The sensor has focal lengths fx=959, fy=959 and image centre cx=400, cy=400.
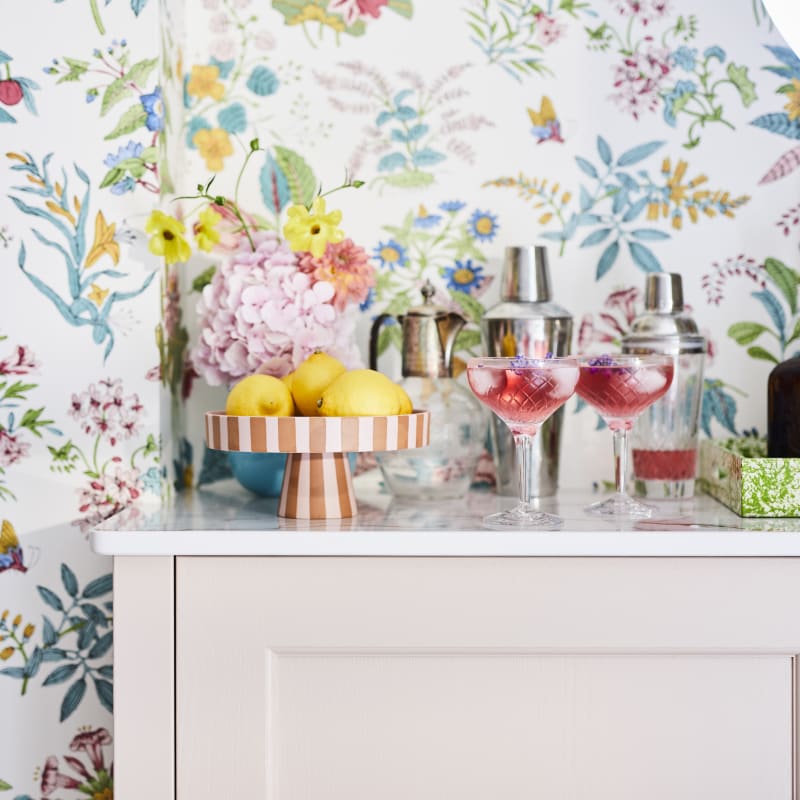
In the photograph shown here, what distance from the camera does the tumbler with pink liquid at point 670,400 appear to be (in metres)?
1.17

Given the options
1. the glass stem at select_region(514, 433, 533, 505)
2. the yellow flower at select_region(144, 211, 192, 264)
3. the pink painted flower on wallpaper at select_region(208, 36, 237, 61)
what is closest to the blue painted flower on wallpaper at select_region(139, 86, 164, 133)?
the yellow flower at select_region(144, 211, 192, 264)

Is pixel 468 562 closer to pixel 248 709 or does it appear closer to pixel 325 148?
pixel 248 709

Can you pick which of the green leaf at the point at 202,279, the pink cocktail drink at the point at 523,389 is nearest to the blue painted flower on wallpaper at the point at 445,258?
the green leaf at the point at 202,279

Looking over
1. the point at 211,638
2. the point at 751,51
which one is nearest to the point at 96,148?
the point at 211,638

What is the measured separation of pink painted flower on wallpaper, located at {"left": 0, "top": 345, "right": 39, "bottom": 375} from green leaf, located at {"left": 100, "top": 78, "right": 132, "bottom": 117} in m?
0.29

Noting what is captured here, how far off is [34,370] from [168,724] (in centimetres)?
44

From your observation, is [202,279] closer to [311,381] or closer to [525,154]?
Answer: [311,381]

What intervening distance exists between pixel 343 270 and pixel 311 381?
0.19m

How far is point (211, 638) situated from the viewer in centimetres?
93

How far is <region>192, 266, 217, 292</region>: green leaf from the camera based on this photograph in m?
1.31

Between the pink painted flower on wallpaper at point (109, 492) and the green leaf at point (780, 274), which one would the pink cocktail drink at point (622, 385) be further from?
the pink painted flower on wallpaper at point (109, 492)

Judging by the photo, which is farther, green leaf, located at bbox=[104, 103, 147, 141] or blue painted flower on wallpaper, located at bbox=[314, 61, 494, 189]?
blue painted flower on wallpaper, located at bbox=[314, 61, 494, 189]

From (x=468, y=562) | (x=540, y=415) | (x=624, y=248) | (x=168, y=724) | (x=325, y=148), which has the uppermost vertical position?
(x=325, y=148)

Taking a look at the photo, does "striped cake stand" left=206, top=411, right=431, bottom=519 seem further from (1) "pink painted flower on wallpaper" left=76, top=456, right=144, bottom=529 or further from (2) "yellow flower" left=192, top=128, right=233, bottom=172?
(2) "yellow flower" left=192, top=128, right=233, bottom=172
